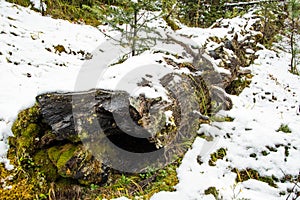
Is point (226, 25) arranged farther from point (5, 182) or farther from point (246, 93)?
point (5, 182)

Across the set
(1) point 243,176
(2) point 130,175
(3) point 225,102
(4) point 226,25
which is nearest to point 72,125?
(2) point 130,175

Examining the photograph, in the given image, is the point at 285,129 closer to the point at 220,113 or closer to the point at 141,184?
the point at 220,113

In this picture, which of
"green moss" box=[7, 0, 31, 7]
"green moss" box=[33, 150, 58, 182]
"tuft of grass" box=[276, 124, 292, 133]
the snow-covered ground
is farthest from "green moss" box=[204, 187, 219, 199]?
"green moss" box=[7, 0, 31, 7]

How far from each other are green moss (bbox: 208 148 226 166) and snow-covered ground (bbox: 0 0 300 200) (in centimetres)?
5

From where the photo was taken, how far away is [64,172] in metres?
2.71

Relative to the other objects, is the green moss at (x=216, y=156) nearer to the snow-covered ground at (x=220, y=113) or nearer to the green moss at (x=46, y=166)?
the snow-covered ground at (x=220, y=113)

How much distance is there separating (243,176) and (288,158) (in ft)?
1.94

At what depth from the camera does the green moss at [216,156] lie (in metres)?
3.02

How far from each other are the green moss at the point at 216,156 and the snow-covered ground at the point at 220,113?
47 mm

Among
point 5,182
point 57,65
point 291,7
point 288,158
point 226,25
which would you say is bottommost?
point 5,182

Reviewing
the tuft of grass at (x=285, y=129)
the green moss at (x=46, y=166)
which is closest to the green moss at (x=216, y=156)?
the tuft of grass at (x=285, y=129)

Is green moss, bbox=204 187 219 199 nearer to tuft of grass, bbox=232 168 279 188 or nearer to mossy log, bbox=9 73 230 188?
tuft of grass, bbox=232 168 279 188

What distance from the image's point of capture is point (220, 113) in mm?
3762

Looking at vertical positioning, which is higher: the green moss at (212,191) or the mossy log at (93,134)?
the mossy log at (93,134)
